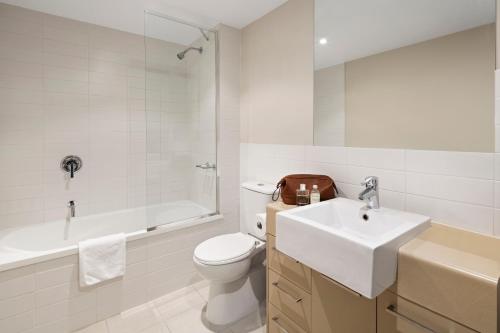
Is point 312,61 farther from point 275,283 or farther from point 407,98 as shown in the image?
point 275,283

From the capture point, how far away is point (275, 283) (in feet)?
4.91

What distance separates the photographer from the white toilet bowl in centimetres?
168

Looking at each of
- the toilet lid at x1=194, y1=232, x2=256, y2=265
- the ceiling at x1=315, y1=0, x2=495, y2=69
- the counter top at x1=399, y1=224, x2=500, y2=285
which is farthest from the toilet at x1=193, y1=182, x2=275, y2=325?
the ceiling at x1=315, y1=0, x2=495, y2=69

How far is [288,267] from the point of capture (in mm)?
1404

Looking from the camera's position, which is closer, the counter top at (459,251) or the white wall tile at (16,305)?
the counter top at (459,251)

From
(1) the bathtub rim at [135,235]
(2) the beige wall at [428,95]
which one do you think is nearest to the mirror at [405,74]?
(2) the beige wall at [428,95]

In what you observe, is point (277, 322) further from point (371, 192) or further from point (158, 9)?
point (158, 9)

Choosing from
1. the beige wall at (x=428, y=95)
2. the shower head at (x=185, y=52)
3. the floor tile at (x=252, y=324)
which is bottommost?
the floor tile at (x=252, y=324)

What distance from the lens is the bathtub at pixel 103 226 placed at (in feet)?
6.66

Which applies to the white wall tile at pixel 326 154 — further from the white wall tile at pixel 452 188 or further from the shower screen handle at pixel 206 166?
the shower screen handle at pixel 206 166

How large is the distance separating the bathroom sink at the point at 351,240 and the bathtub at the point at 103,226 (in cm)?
124

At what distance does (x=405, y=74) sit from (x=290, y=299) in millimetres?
1374

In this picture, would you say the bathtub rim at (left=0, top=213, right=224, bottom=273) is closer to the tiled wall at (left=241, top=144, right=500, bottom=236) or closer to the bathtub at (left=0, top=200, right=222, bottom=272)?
the bathtub at (left=0, top=200, right=222, bottom=272)

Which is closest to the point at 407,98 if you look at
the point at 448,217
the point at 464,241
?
the point at 448,217
